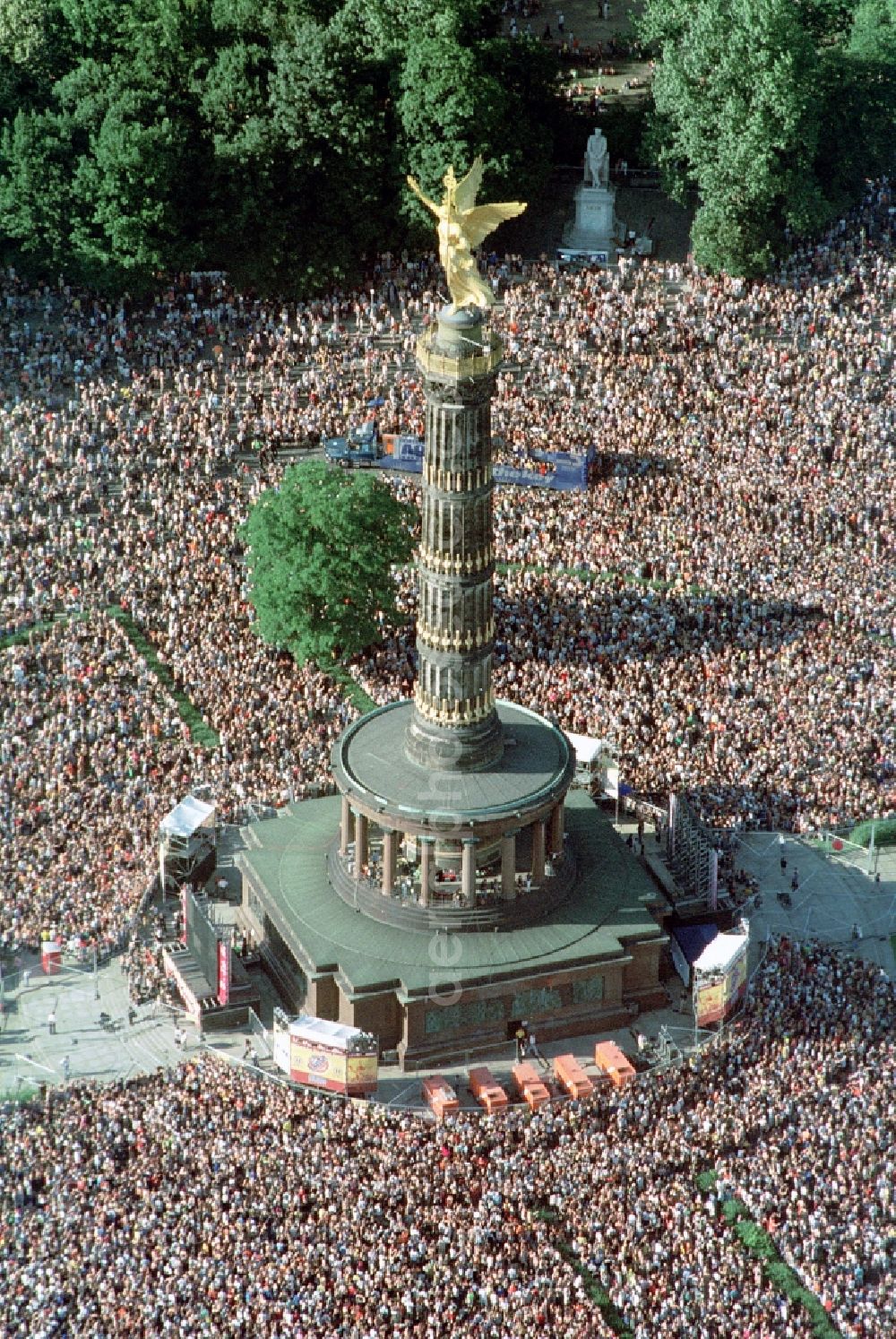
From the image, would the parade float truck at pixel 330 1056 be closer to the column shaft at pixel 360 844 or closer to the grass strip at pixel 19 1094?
the column shaft at pixel 360 844

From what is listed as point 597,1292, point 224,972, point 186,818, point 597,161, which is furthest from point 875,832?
point 597,161

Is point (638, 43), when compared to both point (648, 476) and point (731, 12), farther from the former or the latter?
point (648, 476)

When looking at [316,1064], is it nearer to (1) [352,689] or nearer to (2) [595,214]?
(1) [352,689]

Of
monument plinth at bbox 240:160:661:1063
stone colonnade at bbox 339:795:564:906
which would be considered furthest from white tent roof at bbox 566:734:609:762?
stone colonnade at bbox 339:795:564:906

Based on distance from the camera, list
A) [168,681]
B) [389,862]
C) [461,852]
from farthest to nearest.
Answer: [168,681], [461,852], [389,862]

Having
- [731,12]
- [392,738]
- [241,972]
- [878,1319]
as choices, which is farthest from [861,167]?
[878,1319]

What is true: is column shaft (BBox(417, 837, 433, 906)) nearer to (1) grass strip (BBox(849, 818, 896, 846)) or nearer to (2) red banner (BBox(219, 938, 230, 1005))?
(2) red banner (BBox(219, 938, 230, 1005))
